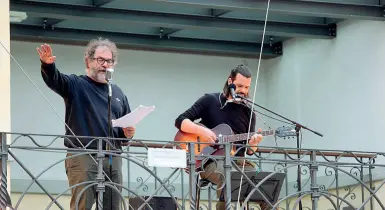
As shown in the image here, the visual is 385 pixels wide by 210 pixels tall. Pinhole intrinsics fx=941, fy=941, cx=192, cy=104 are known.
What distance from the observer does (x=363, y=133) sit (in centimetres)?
1100

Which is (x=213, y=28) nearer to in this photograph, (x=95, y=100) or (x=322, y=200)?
(x=322, y=200)

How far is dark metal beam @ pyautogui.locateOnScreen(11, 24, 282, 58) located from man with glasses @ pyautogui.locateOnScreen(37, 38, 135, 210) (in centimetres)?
454

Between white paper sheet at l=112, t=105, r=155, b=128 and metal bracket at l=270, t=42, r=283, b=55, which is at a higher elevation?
metal bracket at l=270, t=42, r=283, b=55

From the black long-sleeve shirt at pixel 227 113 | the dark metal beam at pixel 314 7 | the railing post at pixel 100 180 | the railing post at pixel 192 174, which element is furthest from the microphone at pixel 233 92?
the dark metal beam at pixel 314 7

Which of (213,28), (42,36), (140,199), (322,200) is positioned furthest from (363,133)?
(140,199)

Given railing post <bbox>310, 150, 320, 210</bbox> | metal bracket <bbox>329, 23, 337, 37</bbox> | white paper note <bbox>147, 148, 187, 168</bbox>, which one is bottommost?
railing post <bbox>310, 150, 320, 210</bbox>

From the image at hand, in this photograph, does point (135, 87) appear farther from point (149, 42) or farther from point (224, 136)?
point (224, 136)

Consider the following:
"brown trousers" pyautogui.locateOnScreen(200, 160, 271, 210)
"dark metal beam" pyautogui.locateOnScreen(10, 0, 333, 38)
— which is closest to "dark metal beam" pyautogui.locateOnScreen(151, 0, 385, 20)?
"dark metal beam" pyautogui.locateOnScreen(10, 0, 333, 38)

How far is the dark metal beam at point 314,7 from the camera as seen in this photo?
33.8 feet

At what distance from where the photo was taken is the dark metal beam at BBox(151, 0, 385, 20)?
33.8 ft

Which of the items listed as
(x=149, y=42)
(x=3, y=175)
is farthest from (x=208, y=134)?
(x=149, y=42)

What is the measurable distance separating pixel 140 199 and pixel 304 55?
5.87m

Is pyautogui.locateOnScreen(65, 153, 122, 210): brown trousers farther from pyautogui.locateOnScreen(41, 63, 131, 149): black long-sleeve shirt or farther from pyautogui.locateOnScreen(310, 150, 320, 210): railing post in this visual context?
pyautogui.locateOnScreen(310, 150, 320, 210): railing post

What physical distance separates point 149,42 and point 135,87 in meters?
0.63
